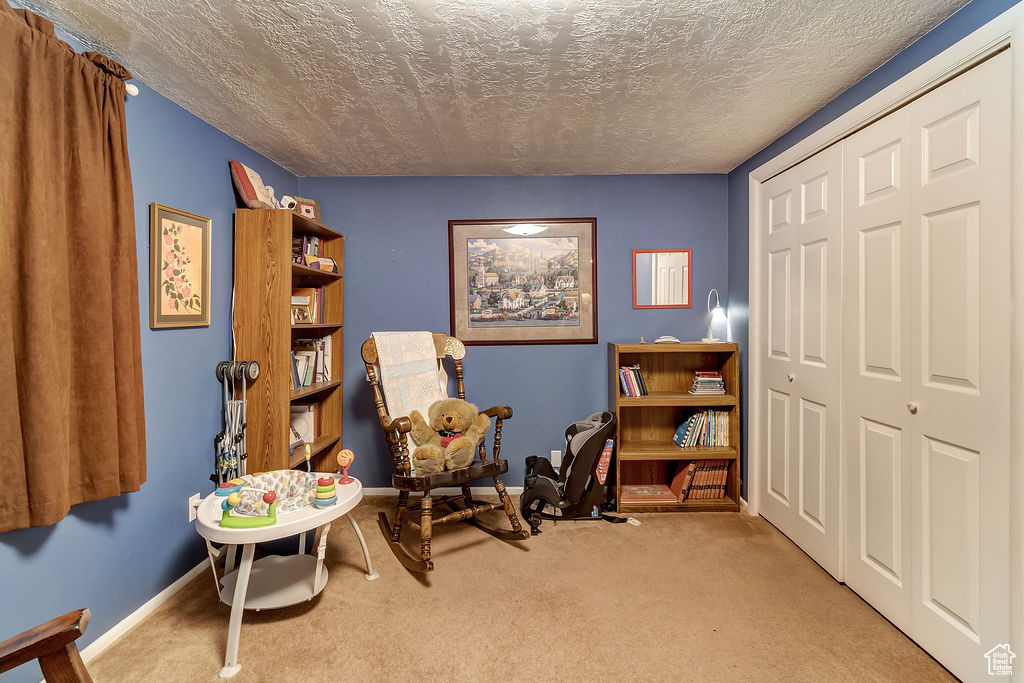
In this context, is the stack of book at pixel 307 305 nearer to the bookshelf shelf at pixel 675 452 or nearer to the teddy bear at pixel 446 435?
the teddy bear at pixel 446 435

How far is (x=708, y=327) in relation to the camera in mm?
3283

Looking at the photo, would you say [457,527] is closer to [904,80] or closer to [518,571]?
[518,571]

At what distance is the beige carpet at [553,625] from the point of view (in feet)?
5.33

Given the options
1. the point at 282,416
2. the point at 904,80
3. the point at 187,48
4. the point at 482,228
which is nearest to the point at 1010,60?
the point at 904,80

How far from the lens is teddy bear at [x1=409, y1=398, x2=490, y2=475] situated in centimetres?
241

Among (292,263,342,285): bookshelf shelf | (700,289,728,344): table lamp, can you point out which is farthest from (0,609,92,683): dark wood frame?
(700,289,728,344): table lamp

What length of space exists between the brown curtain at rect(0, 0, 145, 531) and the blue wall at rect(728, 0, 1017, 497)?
3.02 metres

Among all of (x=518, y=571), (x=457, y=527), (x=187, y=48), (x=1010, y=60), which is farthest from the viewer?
(x=457, y=527)

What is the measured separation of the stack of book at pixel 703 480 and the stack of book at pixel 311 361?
98.8 inches

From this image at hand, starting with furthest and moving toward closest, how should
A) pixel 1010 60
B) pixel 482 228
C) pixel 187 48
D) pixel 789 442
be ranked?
pixel 482 228, pixel 789 442, pixel 187 48, pixel 1010 60

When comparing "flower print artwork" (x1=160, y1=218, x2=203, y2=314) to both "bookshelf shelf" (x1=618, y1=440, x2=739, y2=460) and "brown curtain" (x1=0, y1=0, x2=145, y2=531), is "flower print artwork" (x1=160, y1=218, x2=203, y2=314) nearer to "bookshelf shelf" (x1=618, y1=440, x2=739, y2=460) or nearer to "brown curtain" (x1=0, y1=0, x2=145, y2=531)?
"brown curtain" (x1=0, y1=0, x2=145, y2=531)

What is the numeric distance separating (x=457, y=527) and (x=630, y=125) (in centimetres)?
252

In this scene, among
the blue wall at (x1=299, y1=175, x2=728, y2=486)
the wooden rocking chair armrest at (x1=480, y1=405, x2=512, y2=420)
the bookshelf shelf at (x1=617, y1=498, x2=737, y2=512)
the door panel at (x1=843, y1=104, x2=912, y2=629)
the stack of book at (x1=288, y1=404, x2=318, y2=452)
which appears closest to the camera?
the door panel at (x1=843, y1=104, x2=912, y2=629)

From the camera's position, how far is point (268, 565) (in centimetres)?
213
